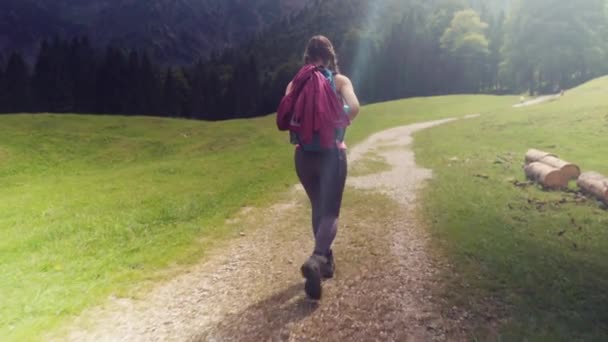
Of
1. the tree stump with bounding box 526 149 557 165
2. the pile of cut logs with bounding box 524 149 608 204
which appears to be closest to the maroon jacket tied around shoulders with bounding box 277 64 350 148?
the pile of cut logs with bounding box 524 149 608 204

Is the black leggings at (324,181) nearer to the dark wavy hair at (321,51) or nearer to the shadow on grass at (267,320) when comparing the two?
the shadow on grass at (267,320)

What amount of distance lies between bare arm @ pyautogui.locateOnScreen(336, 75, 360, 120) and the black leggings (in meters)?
0.63

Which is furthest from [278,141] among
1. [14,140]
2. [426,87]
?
[426,87]

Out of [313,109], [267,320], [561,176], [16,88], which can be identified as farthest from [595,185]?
[16,88]

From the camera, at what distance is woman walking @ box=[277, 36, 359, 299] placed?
5.36 m

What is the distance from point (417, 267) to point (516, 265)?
1.96m

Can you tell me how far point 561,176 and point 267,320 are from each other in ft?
41.0

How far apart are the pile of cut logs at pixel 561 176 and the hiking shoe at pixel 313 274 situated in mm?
10443

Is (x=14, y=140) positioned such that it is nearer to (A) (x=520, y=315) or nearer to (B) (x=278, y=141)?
(B) (x=278, y=141)

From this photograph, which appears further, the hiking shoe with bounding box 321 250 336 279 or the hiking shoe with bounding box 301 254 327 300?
the hiking shoe with bounding box 321 250 336 279

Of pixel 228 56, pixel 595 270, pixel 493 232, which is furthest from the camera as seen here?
pixel 228 56

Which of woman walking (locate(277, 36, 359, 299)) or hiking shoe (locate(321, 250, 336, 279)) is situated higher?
woman walking (locate(277, 36, 359, 299))

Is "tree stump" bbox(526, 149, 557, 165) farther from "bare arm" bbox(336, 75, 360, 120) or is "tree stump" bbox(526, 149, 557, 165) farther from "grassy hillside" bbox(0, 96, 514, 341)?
"bare arm" bbox(336, 75, 360, 120)

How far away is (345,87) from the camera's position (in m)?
5.63
